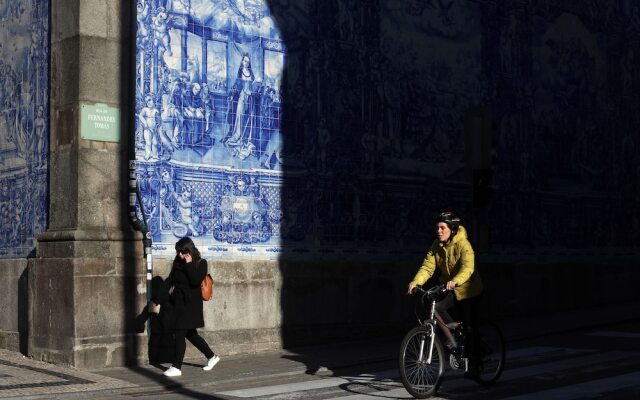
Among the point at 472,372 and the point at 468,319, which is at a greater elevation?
the point at 468,319

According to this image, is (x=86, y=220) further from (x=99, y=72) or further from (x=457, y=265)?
(x=457, y=265)

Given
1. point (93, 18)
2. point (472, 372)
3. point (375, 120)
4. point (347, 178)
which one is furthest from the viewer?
point (375, 120)

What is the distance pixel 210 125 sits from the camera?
15.2m

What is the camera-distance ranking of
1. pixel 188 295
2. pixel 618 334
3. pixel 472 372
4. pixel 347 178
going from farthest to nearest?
pixel 347 178
pixel 618 334
pixel 188 295
pixel 472 372

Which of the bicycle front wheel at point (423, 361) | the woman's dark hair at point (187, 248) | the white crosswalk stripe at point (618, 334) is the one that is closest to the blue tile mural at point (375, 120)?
the woman's dark hair at point (187, 248)

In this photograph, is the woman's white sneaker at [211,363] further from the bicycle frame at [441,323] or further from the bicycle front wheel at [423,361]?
the bicycle front wheel at [423,361]

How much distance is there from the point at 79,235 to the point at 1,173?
118 inches

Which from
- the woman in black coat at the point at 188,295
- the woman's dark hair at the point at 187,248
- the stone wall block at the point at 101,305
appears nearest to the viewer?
the woman in black coat at the point at 188,295

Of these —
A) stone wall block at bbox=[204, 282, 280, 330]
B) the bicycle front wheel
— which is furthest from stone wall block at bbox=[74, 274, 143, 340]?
the bicycle front wheel

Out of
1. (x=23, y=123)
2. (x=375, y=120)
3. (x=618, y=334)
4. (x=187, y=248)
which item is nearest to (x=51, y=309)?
(x=187, y=248)

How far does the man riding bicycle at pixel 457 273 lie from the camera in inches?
435

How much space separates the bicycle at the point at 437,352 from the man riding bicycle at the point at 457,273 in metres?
0.07

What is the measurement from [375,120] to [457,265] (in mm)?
6575

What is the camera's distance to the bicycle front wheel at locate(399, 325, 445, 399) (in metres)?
10.4
